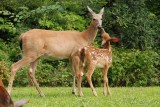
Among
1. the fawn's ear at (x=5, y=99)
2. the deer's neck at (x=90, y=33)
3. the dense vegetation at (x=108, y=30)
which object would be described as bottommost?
the dense vegetation at (x=108, y=30)

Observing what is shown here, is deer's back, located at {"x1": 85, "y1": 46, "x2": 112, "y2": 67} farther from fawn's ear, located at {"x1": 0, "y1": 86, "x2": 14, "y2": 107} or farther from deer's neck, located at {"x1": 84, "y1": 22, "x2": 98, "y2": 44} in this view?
fawn's ear, located at {"x1": 0, "y1": 86, "x2": 14, "y2": 107}

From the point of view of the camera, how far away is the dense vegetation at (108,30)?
15.6m

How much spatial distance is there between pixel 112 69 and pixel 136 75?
1.00 m

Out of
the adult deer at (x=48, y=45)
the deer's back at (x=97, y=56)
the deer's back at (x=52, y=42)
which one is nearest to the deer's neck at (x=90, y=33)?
the adult deer at (x=48, y=45)

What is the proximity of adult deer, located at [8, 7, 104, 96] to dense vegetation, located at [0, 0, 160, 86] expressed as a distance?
4300 mm

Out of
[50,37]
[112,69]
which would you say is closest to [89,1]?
[112,69]

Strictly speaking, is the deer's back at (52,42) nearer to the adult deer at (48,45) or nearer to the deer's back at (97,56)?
the adult deer at (48,45)

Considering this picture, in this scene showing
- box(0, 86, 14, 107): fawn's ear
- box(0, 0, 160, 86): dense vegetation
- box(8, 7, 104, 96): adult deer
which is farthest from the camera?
box(0, 0, 160, 86): dense vegetation

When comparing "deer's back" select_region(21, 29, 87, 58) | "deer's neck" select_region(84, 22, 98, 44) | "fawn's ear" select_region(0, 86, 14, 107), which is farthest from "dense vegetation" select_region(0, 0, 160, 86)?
"fawn's ear" select_region(0, 86, 14, 107)

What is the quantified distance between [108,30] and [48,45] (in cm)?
817

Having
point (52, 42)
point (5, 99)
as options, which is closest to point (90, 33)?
point (52, 42)

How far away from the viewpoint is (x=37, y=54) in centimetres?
1027

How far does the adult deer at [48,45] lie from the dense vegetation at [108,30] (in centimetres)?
430

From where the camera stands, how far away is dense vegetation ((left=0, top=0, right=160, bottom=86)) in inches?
615
